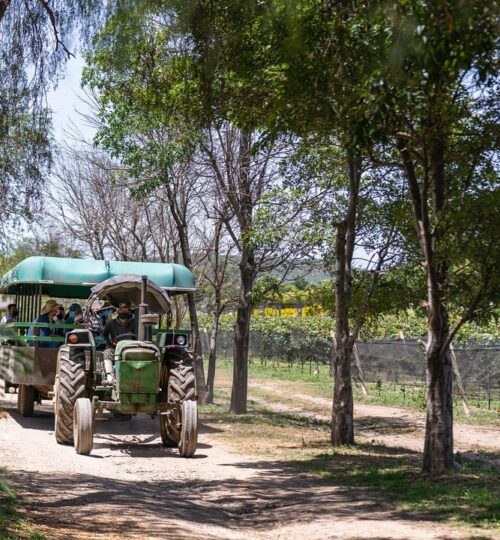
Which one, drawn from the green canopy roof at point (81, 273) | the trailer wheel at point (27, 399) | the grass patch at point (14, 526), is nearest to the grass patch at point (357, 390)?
the green canopy roof at point (81, 273)

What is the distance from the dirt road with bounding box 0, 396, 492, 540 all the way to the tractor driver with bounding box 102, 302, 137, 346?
179cm

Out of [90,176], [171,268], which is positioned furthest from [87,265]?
[90,176]

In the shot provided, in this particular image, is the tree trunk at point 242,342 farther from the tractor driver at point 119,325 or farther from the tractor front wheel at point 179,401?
the tractor front wheel at point 179,401

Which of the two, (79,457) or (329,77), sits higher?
(329,77)

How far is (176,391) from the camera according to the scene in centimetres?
1428

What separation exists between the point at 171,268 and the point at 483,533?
10.2m

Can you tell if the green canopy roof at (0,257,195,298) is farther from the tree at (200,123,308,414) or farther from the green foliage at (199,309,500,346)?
the green foliage at (199,309,500,346)

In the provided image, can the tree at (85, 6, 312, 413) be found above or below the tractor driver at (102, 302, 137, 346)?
above

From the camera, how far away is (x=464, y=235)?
10.6 meters

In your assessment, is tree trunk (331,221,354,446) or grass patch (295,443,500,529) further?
tree trunk (331,221,354,446)

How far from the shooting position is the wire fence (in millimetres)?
25656

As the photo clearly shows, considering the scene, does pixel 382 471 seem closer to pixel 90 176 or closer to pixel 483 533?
pixel 483 533

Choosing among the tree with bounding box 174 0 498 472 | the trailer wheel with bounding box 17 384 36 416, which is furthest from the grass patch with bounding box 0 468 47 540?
the trailer wheel with bounding box 17 384 36 416

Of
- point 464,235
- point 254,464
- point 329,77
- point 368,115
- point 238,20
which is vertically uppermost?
point 238,20
